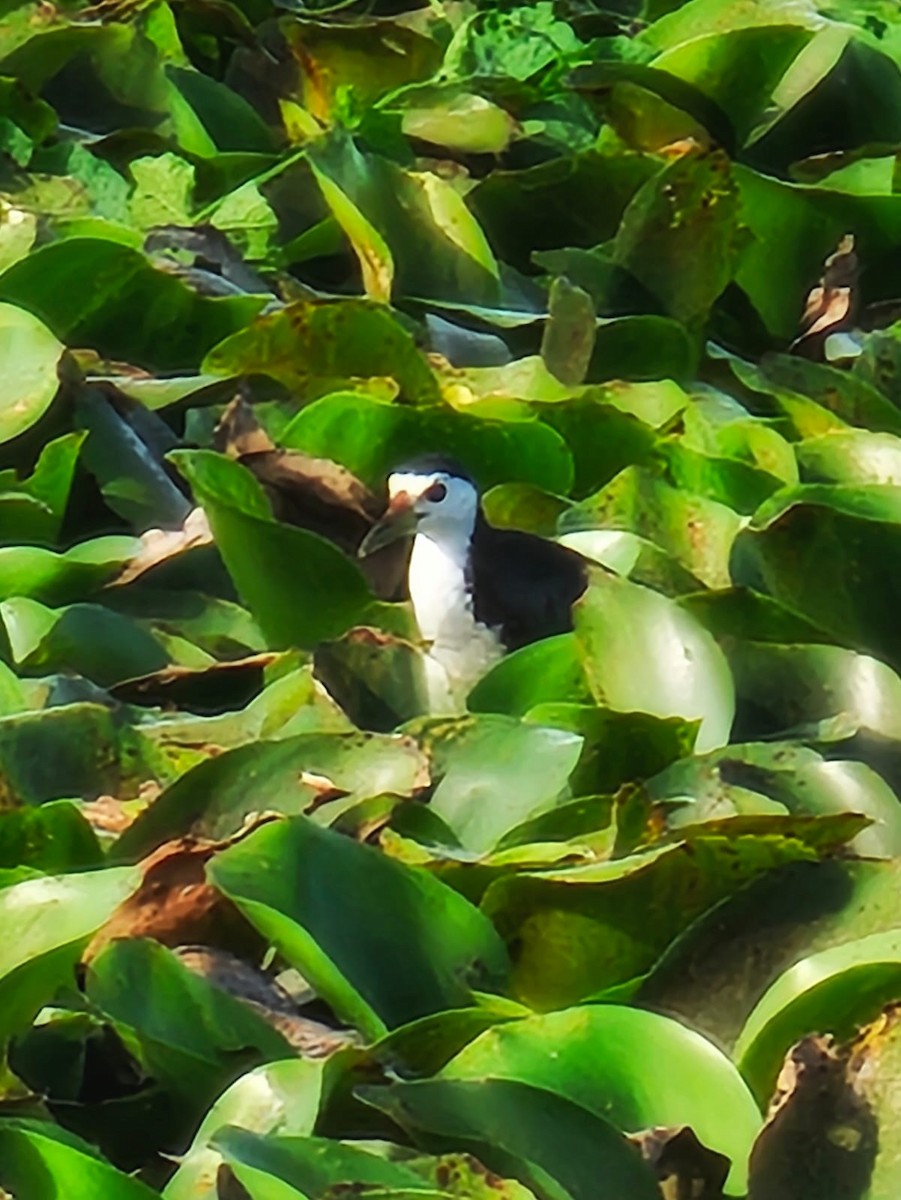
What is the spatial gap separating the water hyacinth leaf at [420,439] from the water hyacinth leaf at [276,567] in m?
0.14

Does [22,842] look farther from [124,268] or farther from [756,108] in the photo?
[756,108]

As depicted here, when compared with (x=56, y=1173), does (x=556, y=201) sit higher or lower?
lower

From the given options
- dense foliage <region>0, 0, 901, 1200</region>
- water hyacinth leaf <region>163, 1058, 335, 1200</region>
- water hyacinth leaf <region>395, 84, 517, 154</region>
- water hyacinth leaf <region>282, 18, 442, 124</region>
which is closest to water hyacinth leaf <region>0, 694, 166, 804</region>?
dense foliage <region>0, 0, 901, 1200</region>

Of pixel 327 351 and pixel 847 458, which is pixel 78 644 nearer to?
pixel 327 351

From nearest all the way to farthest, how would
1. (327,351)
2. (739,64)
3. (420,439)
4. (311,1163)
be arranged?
(311,1163) → (420,439) → (327,351) → (739,64)

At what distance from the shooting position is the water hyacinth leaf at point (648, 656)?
3.88 feet

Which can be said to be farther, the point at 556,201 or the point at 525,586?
the point at 556,201

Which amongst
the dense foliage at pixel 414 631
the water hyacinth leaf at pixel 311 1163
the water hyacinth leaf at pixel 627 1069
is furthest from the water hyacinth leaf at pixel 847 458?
the water hyacinth leaf at pixel 311 1163

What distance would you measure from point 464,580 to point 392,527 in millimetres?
93

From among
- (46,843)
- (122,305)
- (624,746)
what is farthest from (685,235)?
(46,843)

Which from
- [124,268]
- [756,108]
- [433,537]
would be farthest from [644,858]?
[756,108]

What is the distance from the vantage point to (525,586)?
137cm

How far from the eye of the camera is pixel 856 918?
3.18 ft

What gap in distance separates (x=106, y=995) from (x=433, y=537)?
1.45 feet
